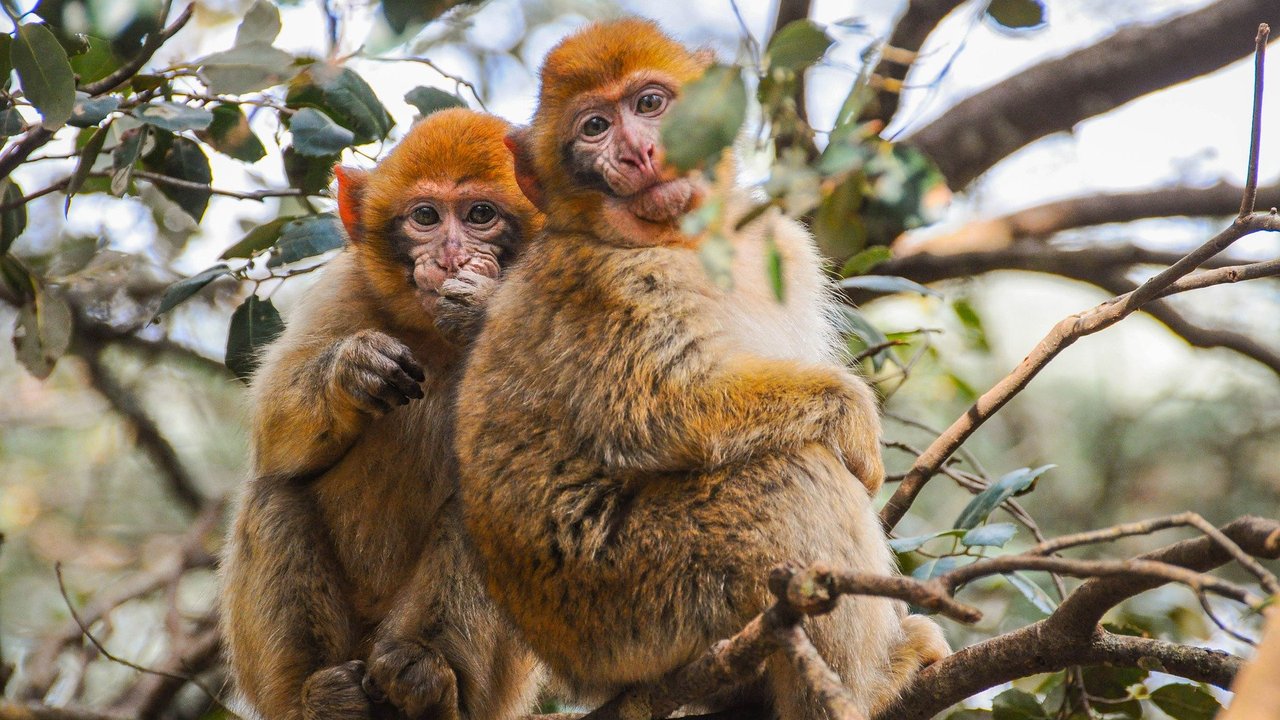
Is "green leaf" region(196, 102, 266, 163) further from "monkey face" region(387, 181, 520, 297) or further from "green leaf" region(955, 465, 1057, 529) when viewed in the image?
"green leaf" region(955, 465, 1057, 529)

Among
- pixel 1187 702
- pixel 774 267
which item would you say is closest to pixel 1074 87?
pixel 1187 702

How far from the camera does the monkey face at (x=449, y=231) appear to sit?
16.2 ft

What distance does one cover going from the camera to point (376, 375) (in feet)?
14.8

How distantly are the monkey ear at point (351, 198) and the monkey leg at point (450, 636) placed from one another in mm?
1494

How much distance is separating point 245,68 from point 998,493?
3.11 m

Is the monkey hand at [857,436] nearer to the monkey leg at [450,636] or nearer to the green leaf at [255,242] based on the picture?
the monkey leg at [450,636]

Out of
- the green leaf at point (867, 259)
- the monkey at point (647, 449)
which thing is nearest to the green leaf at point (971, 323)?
the green leaf at point (867, 259)

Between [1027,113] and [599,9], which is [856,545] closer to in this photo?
[1027,113]

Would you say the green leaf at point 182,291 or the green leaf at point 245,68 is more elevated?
the green leaf at point 245,68

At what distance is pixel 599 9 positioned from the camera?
32.8ft

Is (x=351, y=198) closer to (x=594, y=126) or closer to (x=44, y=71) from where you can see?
(x=594, y=126)

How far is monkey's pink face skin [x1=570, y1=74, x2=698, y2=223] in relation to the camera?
411cm

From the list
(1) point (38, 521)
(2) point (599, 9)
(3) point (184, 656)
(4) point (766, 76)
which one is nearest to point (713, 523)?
(4) point (766, 76)

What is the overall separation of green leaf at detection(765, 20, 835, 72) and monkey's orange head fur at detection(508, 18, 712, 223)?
1539 mm
